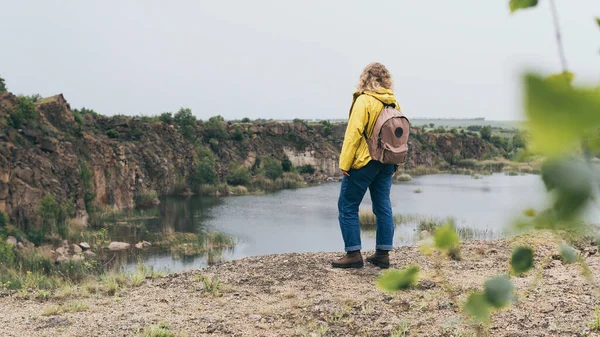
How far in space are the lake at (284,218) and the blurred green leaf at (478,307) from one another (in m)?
5.19

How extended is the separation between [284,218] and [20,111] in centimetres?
684

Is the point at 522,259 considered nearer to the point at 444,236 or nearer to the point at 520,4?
the point at 444,236

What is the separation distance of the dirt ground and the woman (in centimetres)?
20

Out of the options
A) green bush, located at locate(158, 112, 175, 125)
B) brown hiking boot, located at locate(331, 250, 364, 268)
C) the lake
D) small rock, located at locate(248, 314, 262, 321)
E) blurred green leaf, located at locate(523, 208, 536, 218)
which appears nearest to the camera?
blurred green leaf, located at locate(523, 208, 536, 218)

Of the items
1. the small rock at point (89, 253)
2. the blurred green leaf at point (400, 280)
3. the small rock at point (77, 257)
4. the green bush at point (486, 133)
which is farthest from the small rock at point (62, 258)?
the green bush at point (486, 133)

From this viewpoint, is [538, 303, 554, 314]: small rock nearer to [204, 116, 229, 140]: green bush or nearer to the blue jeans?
the blue jeans

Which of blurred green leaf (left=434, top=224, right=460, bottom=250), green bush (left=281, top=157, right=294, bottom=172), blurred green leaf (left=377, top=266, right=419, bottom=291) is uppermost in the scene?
blurred green leaf (left=434, top=224, right=460, bottom=250)

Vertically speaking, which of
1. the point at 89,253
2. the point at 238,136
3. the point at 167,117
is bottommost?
the point at 89,253

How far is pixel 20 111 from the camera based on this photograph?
1216cm

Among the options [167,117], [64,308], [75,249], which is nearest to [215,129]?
[167,117]

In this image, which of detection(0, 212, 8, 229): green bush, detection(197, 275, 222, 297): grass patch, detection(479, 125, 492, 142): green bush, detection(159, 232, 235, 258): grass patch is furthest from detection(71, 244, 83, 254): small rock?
detection(479, 125, 492, 142): green bush

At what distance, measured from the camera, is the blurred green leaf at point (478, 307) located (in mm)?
484

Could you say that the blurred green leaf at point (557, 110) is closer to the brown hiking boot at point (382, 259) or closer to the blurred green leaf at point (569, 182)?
the blurred green leaf at point (569, 182)

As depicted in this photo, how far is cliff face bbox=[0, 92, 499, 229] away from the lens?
37.8 ft
